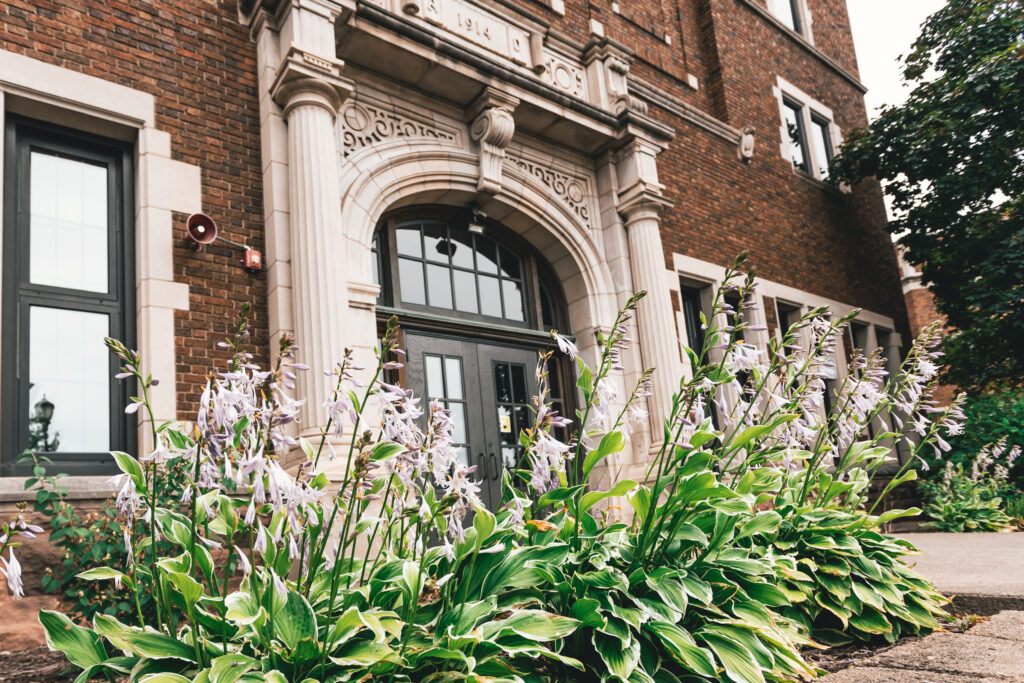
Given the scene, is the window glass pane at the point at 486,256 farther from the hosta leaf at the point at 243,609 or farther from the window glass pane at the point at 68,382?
the hosta leaf at the point at 243,609

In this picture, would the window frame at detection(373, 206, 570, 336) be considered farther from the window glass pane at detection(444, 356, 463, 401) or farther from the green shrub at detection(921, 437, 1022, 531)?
the green shrub at detection(921, 437, 1022, 531)

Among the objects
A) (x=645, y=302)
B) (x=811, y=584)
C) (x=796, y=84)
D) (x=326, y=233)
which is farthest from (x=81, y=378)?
(x=796, y=84)

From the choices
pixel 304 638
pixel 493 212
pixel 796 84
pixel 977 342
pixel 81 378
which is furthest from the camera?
pixel 796 84

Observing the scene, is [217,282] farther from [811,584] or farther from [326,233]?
[811,584]

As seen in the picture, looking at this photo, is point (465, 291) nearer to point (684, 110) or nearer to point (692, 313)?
point (692, 313)

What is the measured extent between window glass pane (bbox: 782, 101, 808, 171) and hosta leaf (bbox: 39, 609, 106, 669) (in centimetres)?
1350

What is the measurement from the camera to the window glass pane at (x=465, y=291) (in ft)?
25.3

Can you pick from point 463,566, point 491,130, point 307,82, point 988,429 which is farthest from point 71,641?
point 988,429

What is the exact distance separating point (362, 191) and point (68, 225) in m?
2.35

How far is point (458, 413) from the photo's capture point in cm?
718

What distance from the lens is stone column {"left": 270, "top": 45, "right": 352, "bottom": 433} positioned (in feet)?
17.7

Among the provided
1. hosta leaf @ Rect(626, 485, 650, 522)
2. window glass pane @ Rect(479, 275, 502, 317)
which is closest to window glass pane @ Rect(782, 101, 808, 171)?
window glass pane @ Rect(479, 275, 502, 317)

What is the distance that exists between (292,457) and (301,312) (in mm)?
1100

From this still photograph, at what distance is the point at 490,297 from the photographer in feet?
26.4
